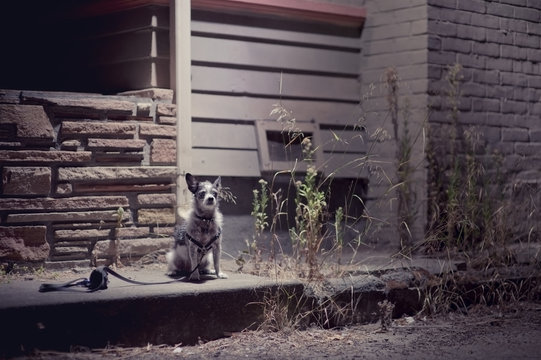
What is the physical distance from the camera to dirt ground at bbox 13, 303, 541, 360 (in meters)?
4.88

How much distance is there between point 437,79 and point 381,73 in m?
0.62

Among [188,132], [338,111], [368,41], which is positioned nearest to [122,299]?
[188,132]

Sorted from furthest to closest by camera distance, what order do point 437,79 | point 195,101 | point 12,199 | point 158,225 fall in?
point 437,79 < point 195,101 < point 158,225 < point 12,199

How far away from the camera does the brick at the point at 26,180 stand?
228 inches

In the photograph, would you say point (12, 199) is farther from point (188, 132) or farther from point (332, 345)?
point (332, 345)

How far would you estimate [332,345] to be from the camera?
534cm

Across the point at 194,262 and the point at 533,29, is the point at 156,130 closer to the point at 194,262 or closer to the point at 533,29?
the point at 194,262

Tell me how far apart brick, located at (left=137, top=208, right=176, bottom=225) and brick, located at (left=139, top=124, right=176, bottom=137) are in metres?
0.63

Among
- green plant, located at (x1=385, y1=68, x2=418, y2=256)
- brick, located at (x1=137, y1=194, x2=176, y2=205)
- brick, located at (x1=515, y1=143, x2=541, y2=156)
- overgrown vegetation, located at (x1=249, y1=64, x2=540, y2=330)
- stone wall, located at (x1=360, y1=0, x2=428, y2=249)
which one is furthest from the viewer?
brick, located at (x1=515, y1=143, x2=541, y2=156)

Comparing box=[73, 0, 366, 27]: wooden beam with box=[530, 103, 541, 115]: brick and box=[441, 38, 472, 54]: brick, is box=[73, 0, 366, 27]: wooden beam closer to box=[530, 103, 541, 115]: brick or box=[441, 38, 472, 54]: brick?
box=[441, 38, 472, 54]: brick

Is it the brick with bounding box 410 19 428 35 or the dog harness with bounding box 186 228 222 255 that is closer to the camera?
the dog harness with bounding box 186 228 222 255

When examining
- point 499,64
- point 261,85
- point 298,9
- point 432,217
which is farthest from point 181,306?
point 499,64

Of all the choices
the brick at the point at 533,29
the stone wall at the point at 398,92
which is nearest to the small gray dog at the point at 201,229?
the stone wall at the point at 398,92

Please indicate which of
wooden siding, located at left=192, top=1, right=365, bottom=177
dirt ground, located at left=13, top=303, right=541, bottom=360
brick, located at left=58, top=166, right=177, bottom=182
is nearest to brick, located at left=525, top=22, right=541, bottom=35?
wooden siding, located at left=192, top=1, right=365, bottom=177
